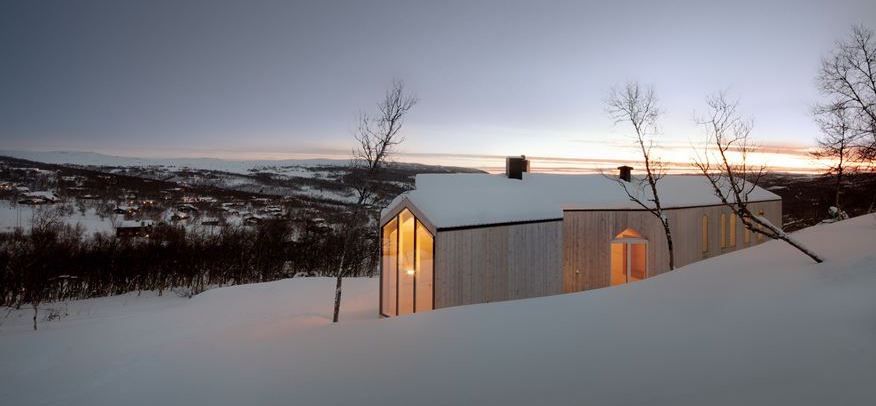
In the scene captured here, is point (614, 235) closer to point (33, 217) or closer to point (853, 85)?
point (853, 85)

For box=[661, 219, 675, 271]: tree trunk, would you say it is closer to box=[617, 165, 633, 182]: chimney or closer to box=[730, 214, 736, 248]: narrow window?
box=[617, 165, 633, 182]: chimney

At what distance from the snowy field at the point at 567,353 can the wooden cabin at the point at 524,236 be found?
2.98 metres

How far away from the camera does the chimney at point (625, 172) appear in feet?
52.3

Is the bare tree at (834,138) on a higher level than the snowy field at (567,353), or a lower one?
higher

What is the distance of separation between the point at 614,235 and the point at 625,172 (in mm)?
3435

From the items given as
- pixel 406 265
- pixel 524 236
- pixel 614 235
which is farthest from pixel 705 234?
pixel 406 265

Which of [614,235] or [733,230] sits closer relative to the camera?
[614,235]

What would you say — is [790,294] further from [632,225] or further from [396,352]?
[632,225]

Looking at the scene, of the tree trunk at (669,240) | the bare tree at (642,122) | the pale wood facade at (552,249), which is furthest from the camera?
the bare tree at (642,122)

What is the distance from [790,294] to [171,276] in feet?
105

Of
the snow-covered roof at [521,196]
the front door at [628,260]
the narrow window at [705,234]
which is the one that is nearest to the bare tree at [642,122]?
the snow-covered roof at [521,196]

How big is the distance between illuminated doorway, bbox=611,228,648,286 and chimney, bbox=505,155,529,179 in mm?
3769

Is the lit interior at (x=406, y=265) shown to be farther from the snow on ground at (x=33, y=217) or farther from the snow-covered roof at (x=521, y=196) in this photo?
the snow on ground at (x=33, y=217)

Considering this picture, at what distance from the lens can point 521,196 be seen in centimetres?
1236
